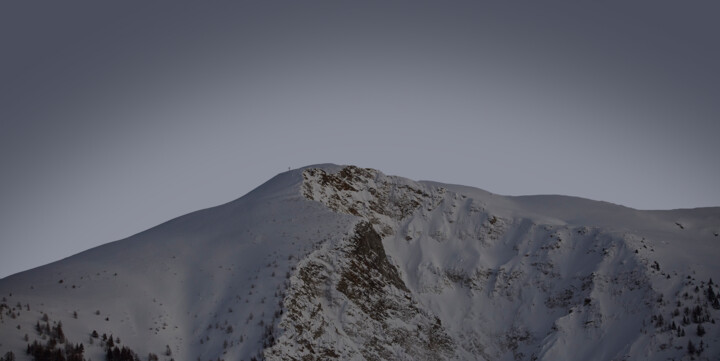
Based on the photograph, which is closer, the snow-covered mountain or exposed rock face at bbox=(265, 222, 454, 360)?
the snow-covered mountain

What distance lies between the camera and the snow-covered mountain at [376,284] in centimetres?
4262

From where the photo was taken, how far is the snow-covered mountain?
42625mm

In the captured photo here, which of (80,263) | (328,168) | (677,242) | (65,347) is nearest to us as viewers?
(65,347)

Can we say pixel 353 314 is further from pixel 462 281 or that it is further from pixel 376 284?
pixel 462 281

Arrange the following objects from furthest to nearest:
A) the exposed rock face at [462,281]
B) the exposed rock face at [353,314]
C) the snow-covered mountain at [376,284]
→ the exposed rock face at [462,281]
the exposed rock face at [353,314]
the snow-covered mountain at [376,284]

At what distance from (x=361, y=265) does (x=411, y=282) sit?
8.16 metres

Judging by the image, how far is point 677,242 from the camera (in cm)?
5841

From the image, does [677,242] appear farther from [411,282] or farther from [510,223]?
[411,282]

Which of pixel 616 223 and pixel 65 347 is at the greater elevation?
pixel 616 223

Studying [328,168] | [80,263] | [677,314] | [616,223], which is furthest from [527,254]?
[80,263]

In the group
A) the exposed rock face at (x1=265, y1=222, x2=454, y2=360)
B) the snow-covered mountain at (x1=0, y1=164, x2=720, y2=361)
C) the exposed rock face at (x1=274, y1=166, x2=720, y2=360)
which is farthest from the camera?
the exposed rock face at (x1=274, y1=166, x2=720, y2=360)

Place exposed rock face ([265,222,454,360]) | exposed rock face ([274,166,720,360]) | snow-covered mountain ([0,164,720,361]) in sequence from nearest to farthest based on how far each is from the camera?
snow-covered mountain ([0,164,720,361]) < exposed rock face ([265,222,454,360]) < exposed rock face ([274,166,720,360])

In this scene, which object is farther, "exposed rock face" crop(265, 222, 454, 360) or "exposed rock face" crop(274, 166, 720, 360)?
"exposed rock face" crop(274, 166, 720, 360)

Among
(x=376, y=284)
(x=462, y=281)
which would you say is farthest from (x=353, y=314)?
(x=462, y=281)
